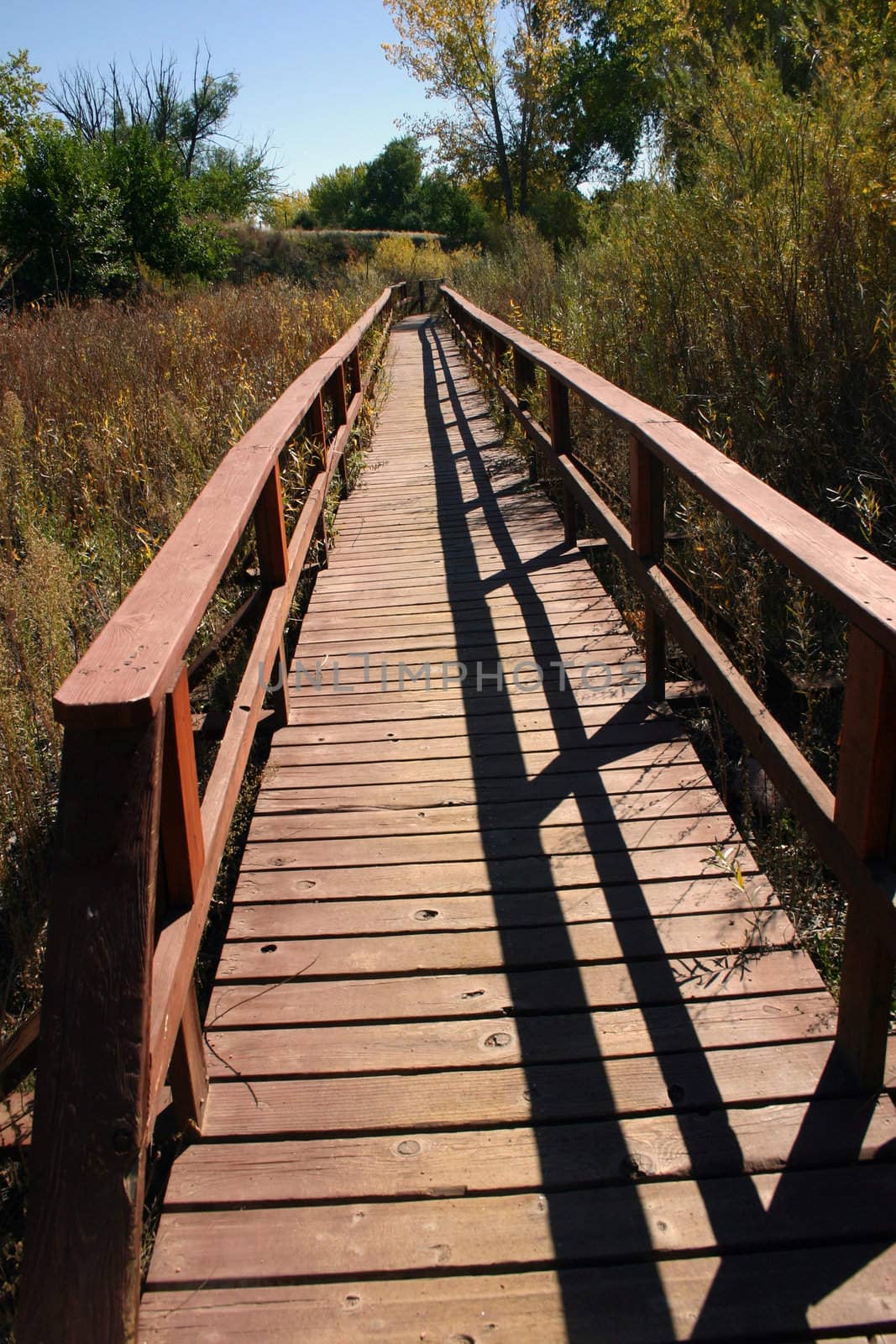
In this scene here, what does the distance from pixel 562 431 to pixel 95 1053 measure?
14.1 feet

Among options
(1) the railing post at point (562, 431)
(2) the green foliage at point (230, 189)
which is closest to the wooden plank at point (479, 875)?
(1) the railing post at point (562, 431)

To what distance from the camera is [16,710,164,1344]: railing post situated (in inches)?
42.1

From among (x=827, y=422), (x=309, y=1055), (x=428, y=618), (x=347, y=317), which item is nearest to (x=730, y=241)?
(x=827, y=422)

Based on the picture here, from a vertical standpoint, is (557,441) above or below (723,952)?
above

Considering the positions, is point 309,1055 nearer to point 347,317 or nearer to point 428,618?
point 428,618

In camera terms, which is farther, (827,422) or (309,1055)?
(827,422)

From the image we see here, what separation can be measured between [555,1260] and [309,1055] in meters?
0.65

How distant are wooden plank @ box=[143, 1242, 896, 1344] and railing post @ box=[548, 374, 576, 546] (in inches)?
151

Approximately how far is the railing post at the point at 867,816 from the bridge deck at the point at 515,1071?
10cm

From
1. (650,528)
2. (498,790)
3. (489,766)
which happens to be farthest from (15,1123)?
(650,528)

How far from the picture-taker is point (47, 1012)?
117 cm

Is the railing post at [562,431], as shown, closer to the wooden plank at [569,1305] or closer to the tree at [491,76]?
the wooden plank at [569,1305]

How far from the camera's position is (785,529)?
6.18 feet

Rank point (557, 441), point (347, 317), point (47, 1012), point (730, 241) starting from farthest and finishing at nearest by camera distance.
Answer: point (347, 317)
point (557, 441)
point (730, 241)
point (47, 1012)
